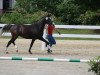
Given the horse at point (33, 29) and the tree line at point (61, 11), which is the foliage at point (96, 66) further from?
the tree line at point (61, 11)

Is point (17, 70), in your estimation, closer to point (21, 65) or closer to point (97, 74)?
point (21, 65)

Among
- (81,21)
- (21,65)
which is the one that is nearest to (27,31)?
(21,65)

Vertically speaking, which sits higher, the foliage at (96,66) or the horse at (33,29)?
the foliage at (96,66)

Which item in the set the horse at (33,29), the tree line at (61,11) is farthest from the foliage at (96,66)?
the tree line at (61,11)

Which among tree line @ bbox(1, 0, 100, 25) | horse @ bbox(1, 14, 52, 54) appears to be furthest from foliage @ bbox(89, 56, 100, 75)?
tree line @ bbox(1, 0, 100, 25)

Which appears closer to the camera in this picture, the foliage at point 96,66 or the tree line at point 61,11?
the foliage at point 96,66

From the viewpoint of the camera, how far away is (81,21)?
116 ft

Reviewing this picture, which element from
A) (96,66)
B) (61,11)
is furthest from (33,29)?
(61,11)

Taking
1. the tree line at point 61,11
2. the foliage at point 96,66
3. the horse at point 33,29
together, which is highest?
the foliage at point 96,66

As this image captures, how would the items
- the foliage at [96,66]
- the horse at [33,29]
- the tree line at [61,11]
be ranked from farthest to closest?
the tree line at [61,11], the horse at [33,29], the foliage at [96,66]

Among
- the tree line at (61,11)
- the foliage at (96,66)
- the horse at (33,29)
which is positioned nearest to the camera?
the foliage at (96,66)

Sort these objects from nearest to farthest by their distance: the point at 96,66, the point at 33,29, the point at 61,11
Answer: the point at 96,66 < the point at 33,29 < the point at 61,11

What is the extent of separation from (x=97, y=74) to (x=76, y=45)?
12510 millimetres

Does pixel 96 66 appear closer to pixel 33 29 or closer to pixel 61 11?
pixel 33 29
